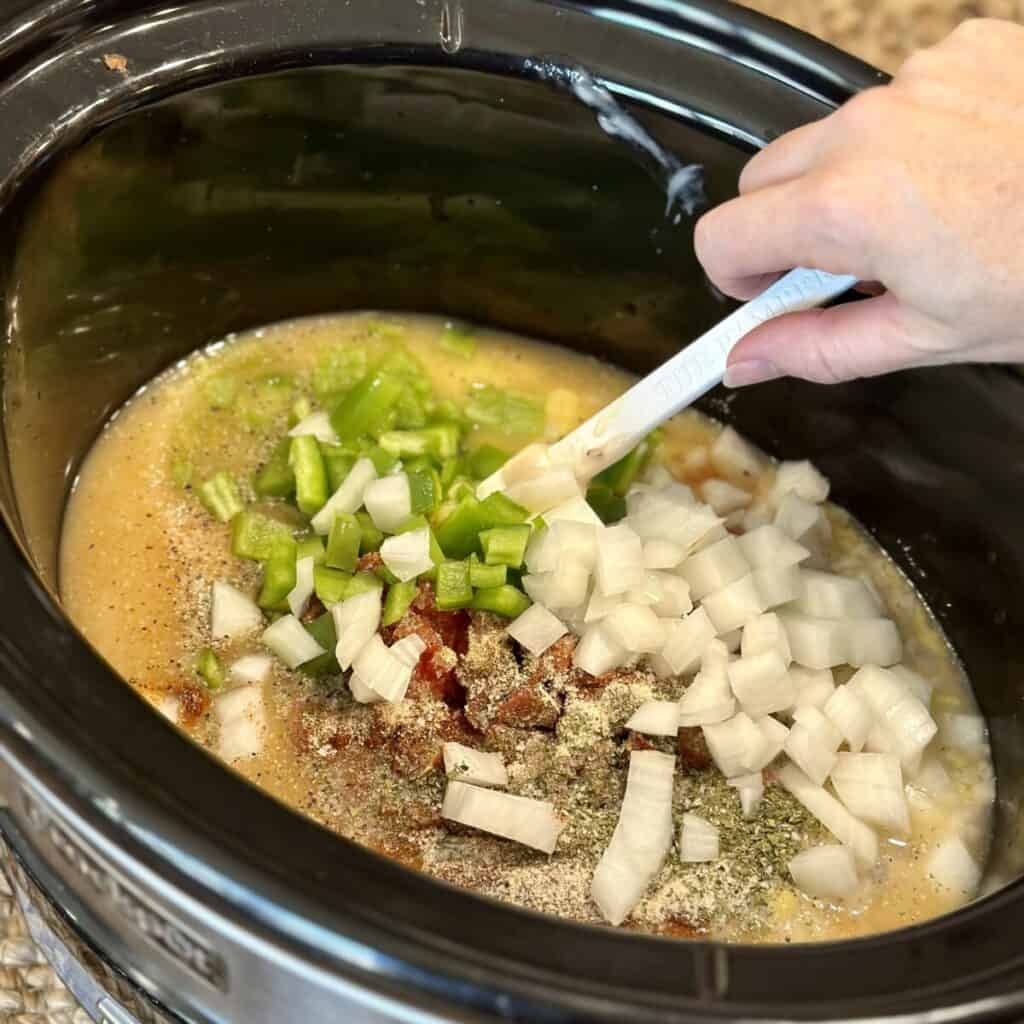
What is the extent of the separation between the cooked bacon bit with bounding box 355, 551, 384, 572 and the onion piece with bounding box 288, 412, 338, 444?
21 centimetres

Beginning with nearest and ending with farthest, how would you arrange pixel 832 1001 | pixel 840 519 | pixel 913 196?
pixel 832 1001, pixel 913 196, pixel 840 519

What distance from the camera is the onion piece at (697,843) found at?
115 centimetres

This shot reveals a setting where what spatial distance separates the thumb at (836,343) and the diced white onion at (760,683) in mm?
301

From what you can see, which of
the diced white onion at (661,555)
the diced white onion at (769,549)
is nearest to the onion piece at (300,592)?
the diced white onion at (661,555)

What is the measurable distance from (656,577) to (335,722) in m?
0.35

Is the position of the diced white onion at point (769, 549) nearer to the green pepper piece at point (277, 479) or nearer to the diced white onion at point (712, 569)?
the diced white onion at point (712, 569)

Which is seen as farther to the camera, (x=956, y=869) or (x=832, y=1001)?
(x=956, y=869)

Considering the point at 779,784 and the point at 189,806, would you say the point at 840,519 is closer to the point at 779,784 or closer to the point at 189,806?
the point at 779,784

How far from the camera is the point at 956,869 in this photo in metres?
1.25

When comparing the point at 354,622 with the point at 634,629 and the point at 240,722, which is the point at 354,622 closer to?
the point at 240,722

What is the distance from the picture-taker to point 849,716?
125 centimetres

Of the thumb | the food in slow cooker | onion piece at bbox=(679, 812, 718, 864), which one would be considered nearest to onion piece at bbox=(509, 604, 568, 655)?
the food in slow cooker

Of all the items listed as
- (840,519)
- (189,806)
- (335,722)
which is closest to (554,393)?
(840,519)

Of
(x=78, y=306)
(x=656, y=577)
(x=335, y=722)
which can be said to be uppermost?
(x=78, y=306)
